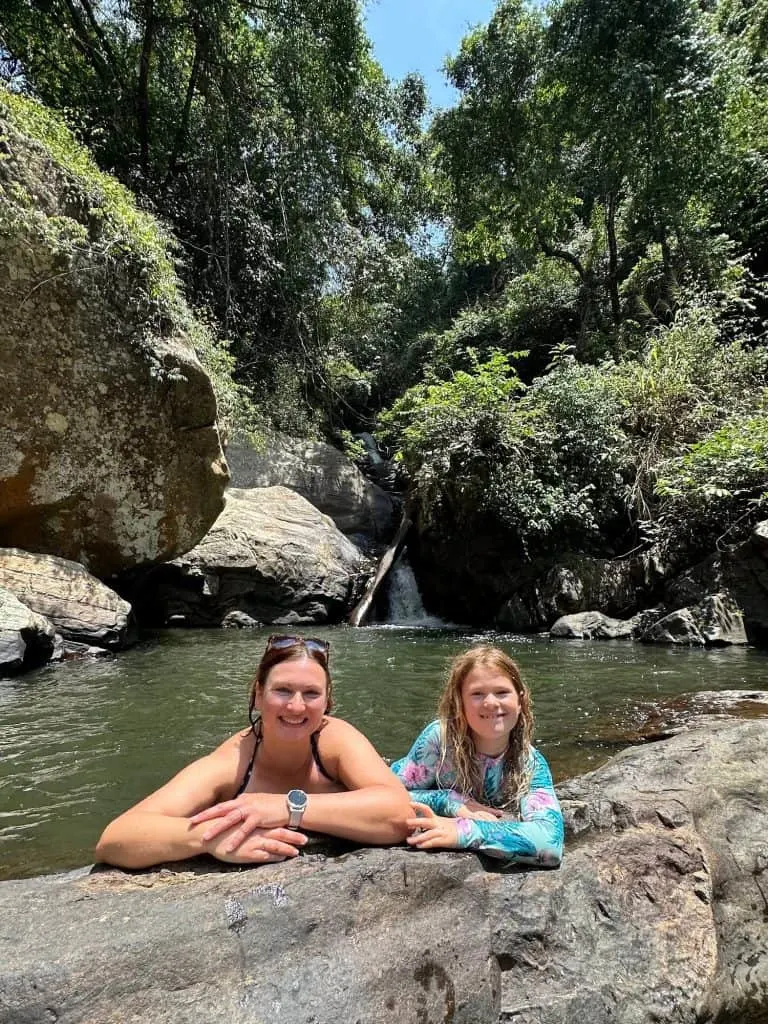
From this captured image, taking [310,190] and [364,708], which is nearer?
[364,708]

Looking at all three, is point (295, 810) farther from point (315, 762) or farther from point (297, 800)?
point (315, 762)

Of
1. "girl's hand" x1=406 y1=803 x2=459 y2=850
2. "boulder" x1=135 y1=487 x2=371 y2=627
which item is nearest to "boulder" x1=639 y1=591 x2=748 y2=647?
"boulder" x1=135 y1=487 x2=371 y2=627

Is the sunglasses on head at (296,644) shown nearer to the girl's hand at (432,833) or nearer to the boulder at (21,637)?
A: the girl's hand at (432,833)

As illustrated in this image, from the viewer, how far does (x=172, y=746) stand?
4762 mm

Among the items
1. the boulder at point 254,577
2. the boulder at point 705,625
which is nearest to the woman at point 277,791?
the boulder at point 705,625

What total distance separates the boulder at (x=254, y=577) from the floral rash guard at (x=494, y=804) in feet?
34.0

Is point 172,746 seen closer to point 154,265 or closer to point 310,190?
point 154,265

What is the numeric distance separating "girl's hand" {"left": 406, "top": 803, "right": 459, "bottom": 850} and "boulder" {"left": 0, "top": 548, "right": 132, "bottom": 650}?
306 inches

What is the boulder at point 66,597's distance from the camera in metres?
8.20

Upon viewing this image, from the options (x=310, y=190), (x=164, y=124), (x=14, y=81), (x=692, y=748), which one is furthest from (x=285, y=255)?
(x=692, y=748)

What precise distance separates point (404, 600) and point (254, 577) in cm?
367

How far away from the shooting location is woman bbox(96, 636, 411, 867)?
162cm

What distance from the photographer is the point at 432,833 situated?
181 cm

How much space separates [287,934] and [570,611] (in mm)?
10550
